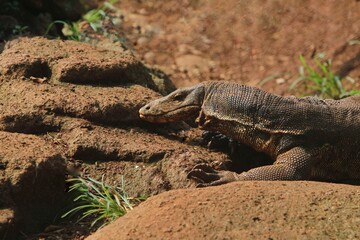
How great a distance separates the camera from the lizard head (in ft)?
22.4

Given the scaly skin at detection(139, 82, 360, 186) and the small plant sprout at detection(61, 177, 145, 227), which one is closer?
the small plant sprout at detection(61, 177, 145, 227)

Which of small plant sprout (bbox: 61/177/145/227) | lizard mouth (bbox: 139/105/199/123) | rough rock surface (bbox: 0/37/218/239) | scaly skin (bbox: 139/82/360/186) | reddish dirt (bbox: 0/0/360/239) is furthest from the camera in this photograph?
lizard mouth (bbox: 139/105/199/123)

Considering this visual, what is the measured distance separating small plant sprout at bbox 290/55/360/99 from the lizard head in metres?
3.85

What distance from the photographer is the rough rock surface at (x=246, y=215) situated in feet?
16.2

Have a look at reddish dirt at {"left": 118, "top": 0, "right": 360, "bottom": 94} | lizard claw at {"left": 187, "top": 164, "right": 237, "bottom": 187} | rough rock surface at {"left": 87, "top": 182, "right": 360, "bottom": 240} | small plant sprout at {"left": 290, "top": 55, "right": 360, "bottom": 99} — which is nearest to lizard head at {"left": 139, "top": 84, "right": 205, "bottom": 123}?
lizard claw at {"left": 187, "top": 164, "right": 237, "bottom": 187}

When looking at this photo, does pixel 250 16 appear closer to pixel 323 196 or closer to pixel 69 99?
pixel 69 99

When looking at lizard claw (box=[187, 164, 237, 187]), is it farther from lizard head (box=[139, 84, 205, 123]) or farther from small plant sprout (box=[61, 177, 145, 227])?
lizard head (box=[139, 84, 205, 123])

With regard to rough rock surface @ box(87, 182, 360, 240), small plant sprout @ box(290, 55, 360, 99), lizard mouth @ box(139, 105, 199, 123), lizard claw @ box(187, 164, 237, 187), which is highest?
lizard mouth @ box(139, 105, 199, 123)

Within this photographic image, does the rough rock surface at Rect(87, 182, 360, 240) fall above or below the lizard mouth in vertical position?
below

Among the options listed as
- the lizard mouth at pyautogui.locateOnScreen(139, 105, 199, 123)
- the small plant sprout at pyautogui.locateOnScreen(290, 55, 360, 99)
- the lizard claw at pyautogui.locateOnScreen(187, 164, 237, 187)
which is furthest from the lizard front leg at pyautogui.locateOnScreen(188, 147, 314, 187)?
the small plant sprout at pyautogui.locateOnScreen(290, 55, 360, 99)

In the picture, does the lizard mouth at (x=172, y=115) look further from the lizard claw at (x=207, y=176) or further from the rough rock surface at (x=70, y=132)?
the lizard claw at (x=207, y=176)

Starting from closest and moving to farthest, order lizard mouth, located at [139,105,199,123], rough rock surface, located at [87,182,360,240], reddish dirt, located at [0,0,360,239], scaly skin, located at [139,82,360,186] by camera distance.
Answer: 1. rough rock surface, located at [87,182,360,240]
2. reddish dirt, located at [0,0,360,239]
3. scaly skin, located at [139,82,360,186]
4. lizard mouth, located at [139,105,199,123]

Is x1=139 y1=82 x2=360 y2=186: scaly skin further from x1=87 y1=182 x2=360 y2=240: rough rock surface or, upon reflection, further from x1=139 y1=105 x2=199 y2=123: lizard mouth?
x1=87 y1=182 x2=360 y2=240: rough rock surface

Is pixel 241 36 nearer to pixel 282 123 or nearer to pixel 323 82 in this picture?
pixel 323 82
